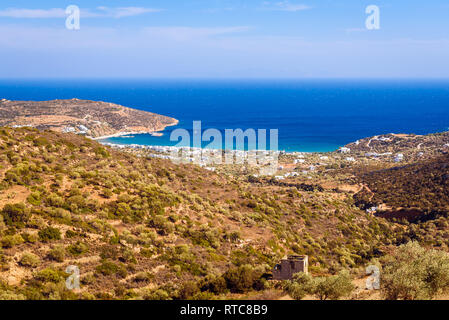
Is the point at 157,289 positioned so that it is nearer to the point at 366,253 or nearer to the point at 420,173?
the point at 366,253

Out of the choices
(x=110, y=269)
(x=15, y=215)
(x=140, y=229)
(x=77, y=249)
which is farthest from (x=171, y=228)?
(x=15, y=215)

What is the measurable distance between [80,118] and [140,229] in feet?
302

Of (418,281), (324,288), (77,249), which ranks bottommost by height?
(324,288)

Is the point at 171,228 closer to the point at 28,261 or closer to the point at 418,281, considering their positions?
the point at 28,261

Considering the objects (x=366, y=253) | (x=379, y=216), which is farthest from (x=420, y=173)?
(x=366, y=253)

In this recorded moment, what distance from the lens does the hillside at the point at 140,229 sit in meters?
11.9

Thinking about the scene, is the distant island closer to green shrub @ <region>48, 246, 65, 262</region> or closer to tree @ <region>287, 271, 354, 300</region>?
green shrub @ <region>48, 246, 65, 262</region>

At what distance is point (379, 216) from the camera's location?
104 ft

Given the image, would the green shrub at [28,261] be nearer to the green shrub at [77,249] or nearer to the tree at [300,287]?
the green shrub at [77,249]

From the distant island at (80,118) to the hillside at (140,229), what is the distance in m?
66.5

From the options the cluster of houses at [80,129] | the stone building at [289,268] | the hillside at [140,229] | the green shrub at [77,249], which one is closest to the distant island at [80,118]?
the cluster of houses at [80,129]

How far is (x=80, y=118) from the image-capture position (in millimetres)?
98688

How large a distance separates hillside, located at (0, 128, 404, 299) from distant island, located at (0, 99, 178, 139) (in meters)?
66.5

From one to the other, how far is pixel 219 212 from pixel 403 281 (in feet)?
40.3
